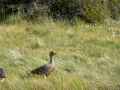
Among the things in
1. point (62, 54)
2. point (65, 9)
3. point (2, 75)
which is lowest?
point (62, 54)

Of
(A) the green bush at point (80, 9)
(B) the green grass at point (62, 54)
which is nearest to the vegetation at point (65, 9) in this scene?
(A) the green bush at point (80, 9)

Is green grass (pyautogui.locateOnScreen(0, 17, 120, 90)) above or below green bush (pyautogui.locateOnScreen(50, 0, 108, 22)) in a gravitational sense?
below

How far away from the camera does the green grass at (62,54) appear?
8.98m

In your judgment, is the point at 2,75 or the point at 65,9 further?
the point at 65,9

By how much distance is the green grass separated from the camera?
8977 mm

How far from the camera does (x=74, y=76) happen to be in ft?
32.3

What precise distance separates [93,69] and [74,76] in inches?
37.6

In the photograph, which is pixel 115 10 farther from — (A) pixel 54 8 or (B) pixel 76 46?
(B) pixel 76 46

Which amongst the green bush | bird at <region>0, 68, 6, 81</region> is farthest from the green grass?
the green bush

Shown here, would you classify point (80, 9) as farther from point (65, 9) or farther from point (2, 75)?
point (2, 75)

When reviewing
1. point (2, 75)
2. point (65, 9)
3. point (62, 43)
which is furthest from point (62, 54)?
point (65, 9)

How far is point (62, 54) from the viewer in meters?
11.8

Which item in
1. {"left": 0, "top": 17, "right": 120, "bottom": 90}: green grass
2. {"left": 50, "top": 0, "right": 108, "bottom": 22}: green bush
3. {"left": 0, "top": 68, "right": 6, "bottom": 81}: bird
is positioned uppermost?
{"left": 50, "top": 0, "right": 108, "bottom": 22}: green bush

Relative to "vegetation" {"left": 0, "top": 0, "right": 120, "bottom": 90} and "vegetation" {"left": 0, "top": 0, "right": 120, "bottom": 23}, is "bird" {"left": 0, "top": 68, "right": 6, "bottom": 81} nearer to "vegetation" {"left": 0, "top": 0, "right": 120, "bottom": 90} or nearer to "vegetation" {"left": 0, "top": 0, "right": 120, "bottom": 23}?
"vegetation" {"left": 0, "top": 0, "right": 120, "bottom": 90}
